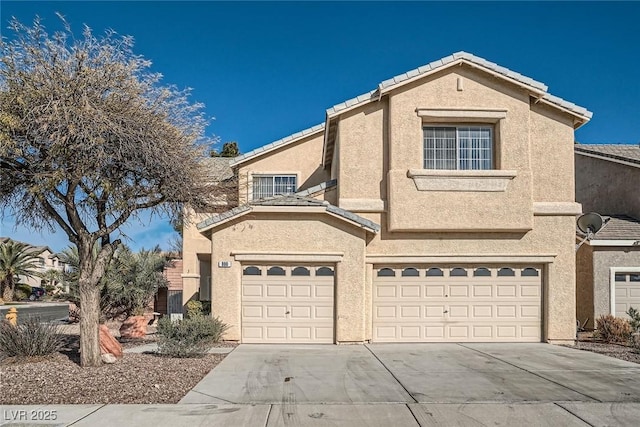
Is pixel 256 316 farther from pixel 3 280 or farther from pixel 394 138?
pixel 3 280

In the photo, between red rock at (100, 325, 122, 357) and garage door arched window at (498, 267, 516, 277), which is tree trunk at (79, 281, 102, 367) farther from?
garage door arched window at (498, 267, 516, 277)

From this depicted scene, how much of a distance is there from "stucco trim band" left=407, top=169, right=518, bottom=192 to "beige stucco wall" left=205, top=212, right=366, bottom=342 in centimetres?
222

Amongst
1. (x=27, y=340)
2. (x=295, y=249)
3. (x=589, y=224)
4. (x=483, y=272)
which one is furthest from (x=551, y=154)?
(x=27, y=340)

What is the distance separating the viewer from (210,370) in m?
11.2

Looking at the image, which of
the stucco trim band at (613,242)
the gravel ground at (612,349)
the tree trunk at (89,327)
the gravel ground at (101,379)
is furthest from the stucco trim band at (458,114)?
the tree trunk at (89,327)

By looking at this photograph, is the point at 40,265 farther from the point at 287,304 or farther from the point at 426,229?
the point at 426,229

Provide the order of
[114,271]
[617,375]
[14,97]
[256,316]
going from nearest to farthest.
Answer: [14,97] < [617,375] < [256,316] < [114,271]

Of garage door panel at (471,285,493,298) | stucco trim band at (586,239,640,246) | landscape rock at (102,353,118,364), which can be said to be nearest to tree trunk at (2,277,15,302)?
landscape rock at (102,353,118,364)

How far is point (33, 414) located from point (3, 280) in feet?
135

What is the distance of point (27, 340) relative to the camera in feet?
38.4

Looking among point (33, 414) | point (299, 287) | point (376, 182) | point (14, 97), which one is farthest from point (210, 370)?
point (376, 182)

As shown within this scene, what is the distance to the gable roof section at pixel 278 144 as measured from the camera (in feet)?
71.1

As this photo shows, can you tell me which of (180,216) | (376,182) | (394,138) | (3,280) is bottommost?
(3,280)

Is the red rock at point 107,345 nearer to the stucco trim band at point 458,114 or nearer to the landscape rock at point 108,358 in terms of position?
the landscape rock at point 108,358
